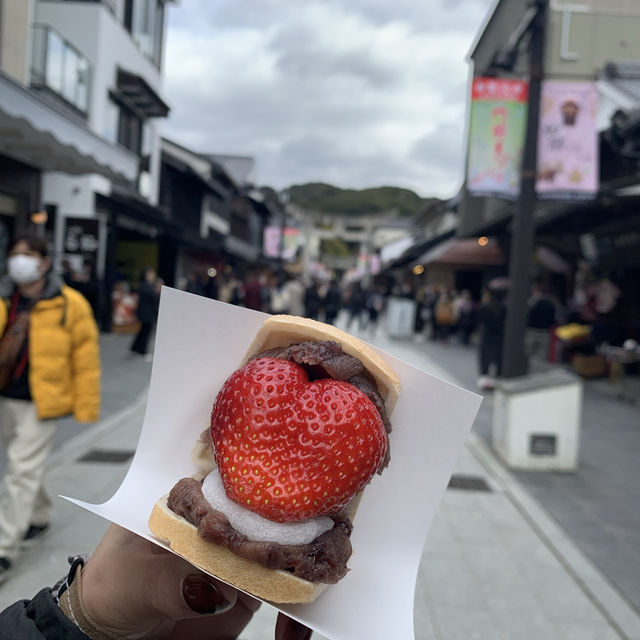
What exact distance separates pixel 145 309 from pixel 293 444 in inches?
414

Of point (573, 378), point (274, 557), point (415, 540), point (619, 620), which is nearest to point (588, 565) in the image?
point (619, 620)

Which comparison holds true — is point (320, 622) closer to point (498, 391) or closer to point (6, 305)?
point (6, 305)

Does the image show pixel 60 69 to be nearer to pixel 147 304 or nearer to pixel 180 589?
pixel 147 304

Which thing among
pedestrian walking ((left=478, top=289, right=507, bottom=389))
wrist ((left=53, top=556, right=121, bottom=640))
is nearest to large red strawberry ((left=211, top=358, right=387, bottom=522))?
wrist ((left=53, top=556, right=121, bottom=640))

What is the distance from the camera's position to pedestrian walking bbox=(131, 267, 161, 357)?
35.9 ft

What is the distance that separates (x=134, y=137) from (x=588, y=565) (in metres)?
17.6

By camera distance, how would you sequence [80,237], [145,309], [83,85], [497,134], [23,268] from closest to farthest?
[23,268], [497,134], [145,309], [80,237], [83,85]

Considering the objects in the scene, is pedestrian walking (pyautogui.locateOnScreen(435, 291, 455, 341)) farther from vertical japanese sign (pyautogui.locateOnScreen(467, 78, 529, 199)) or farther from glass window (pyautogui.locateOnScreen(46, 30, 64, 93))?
vertical japanese sign (pyautogui.locateOnScreen(467, 78, 529, 199))

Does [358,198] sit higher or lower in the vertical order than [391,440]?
higher

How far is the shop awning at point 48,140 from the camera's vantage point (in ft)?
24.8

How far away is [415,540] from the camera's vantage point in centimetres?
113

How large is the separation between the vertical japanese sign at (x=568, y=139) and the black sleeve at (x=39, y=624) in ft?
21.1

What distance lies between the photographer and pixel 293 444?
898 millimetres

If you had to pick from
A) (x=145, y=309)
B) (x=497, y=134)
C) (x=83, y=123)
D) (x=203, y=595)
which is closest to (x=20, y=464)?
(x=203, y=595)
